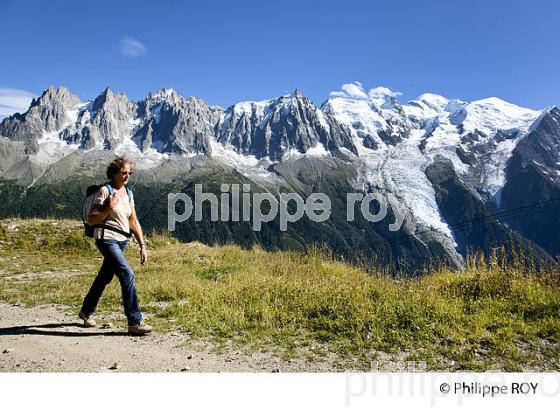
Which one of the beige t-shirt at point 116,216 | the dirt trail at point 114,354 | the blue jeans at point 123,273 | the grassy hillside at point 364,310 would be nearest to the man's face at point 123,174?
the beige t-shirt at point 116,216

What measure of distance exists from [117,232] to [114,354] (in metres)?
2.49

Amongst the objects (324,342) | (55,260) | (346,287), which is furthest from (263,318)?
(55,260)

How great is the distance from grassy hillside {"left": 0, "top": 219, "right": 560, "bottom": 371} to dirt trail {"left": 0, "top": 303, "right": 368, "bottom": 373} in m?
0.49

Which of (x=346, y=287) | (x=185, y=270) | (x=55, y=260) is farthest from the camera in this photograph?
(x=55, y=260)

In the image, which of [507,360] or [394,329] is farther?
[394,329]

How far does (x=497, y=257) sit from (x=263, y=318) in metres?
7.18

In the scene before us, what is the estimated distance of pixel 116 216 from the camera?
29.9ft

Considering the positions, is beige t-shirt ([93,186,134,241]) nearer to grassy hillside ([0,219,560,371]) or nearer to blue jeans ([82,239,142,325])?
blue jeans ([82,239,142,325])

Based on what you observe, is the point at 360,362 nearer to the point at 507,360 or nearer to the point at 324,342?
the point at 324,342

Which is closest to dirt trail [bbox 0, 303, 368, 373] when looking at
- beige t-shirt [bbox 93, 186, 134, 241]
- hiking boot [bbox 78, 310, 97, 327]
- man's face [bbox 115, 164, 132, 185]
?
hiking boot [bbox 78, 310, 97, 327]

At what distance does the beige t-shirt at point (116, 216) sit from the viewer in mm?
8883

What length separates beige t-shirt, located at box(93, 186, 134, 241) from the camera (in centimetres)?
888
